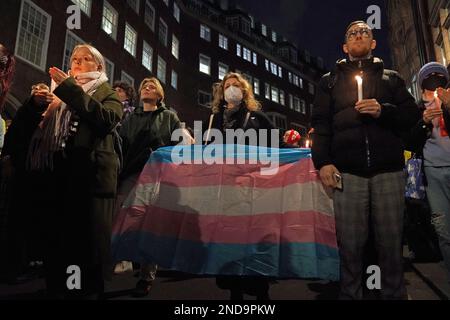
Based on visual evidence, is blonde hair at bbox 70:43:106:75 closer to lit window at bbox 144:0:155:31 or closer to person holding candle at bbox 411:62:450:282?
person holding candle at bbox 411:62:450:282

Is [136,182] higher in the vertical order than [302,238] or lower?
higher

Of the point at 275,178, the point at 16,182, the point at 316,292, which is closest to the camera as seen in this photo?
the point at 16,182

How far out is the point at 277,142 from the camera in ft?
11.8

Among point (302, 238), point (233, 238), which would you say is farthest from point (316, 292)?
point (233, 238)

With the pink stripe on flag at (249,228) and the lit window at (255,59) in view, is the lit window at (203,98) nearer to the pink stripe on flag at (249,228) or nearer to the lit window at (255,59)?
the lit window at (255,59)

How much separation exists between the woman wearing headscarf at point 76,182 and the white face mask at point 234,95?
1683 mm

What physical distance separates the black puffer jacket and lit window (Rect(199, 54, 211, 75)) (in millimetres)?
27966

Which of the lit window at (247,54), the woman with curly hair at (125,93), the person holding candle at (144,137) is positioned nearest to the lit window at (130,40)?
the woman with curly hair at (125,93)

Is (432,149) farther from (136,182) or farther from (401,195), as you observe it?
(136,182)

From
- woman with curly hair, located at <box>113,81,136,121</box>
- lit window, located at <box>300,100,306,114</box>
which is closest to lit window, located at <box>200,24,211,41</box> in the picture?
lit window, located at <box>300,100,306,114</box>

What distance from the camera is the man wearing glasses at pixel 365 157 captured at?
2.54 m

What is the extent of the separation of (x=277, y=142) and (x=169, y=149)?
4.26 ft
